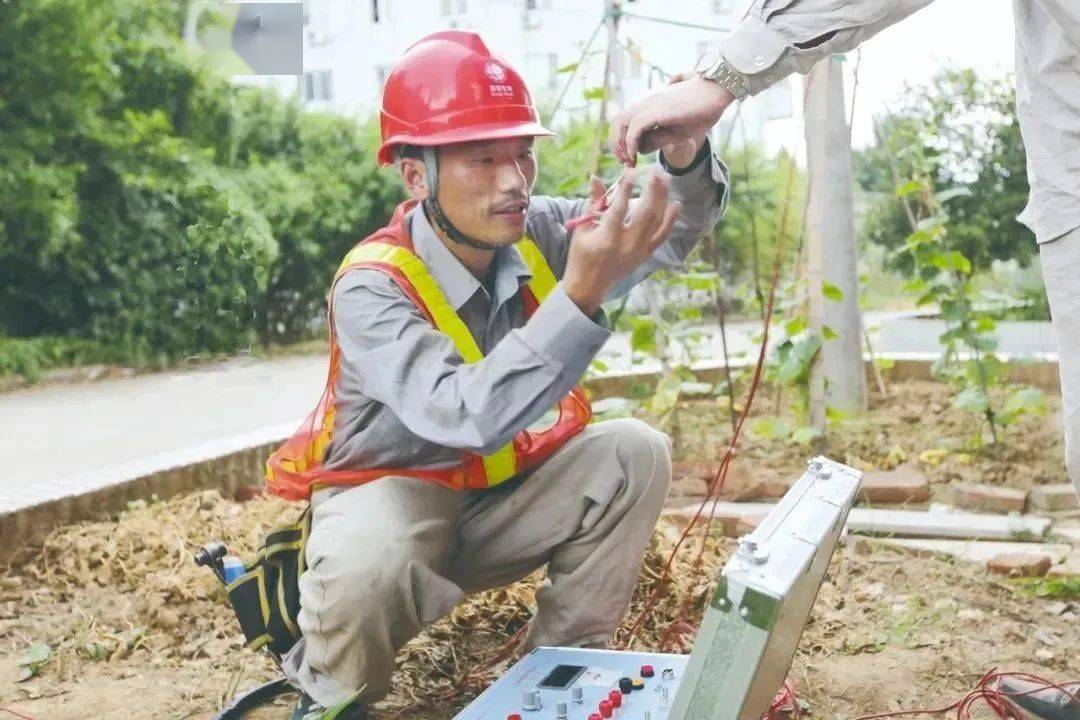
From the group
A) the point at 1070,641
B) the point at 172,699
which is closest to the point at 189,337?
the point at 172,699

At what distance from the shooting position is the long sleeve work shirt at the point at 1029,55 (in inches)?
66.9

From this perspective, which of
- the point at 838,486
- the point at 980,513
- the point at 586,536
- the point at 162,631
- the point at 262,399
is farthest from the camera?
the point at 262,399

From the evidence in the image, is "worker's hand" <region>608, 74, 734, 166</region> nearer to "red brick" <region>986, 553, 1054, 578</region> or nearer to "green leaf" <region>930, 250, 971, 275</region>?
"red brick" <region>986, 553, 1054, 578</region>

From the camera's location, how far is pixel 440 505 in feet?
6.95

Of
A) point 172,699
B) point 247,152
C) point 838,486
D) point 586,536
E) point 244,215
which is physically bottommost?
point 172,699

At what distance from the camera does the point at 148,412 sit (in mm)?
5668

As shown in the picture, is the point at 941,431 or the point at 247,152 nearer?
the point at 941,431

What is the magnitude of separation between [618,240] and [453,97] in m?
0.54

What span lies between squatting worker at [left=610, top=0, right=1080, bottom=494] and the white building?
1910mm

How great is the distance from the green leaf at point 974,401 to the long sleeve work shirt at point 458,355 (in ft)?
7.26

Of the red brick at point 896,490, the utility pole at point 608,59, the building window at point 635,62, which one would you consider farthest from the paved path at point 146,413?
the red brick at point 896,490

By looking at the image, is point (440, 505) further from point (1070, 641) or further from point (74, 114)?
point (74, 114)

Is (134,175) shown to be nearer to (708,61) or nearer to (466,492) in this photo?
(466,492)

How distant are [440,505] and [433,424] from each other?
33 centimetres
